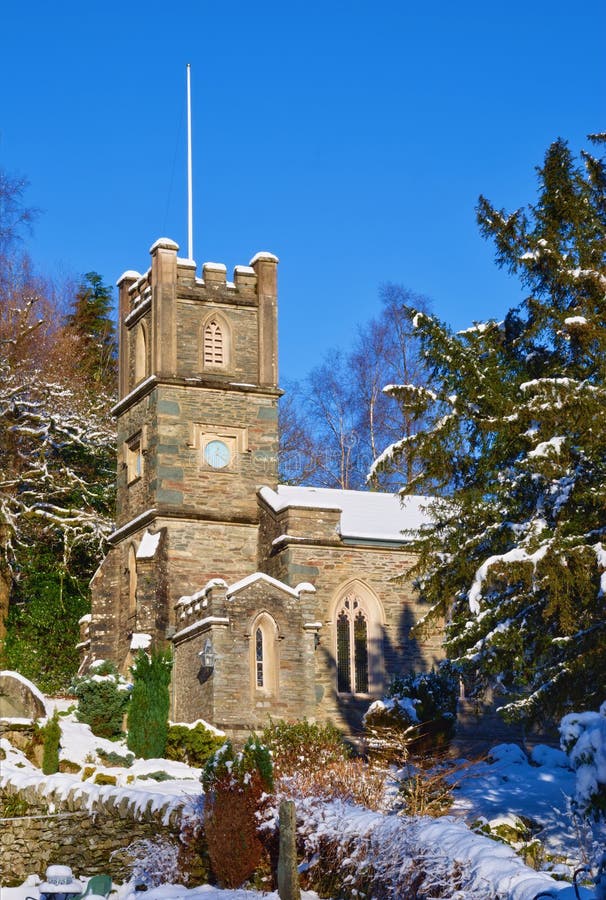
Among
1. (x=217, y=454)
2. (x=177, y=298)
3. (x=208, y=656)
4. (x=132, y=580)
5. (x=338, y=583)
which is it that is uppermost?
(x=177, y=298)

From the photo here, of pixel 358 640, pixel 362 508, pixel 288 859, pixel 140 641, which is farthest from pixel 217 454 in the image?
pixel 288 859

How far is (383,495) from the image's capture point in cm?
3161

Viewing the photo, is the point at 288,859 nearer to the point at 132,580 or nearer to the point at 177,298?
the point at 132,580

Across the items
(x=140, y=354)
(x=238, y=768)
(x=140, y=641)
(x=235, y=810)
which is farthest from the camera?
(x=140, y=354)

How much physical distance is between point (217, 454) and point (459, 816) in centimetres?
1445

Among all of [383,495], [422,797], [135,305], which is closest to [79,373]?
[135,305]

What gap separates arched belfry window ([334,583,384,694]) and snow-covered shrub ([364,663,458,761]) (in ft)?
10.2

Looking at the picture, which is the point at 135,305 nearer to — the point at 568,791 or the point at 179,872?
the point at 568,791

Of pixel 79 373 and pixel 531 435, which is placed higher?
pixel 79 373

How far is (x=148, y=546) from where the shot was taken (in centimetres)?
2719

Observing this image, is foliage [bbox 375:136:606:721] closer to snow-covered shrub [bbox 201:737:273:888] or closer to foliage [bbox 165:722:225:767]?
snow-covered shrub [bbox 201:737:273:888]

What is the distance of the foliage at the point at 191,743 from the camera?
893 inches

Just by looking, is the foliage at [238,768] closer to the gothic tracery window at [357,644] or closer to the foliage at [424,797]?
the foliage at [424,797]

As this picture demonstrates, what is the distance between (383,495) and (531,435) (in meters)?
14.9
